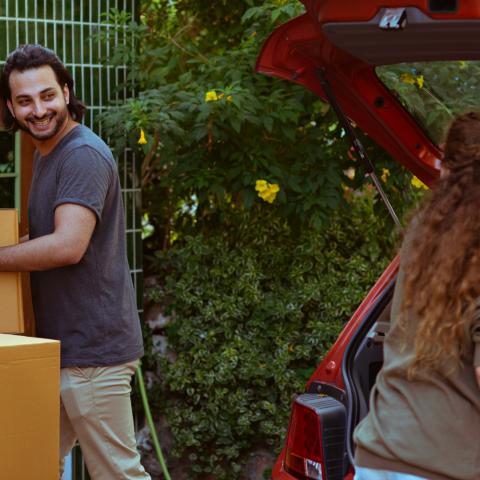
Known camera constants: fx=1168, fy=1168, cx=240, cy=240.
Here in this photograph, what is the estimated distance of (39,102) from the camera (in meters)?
3.73

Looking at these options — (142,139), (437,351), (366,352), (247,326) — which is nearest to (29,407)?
(366,352)

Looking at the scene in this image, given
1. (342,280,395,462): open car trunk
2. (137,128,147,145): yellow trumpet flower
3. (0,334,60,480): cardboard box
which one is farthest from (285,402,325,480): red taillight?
(137,128,147,145): yellow trumpet flower

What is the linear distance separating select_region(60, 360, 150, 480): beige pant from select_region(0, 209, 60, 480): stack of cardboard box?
0.88ft

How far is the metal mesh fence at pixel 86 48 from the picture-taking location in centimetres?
546

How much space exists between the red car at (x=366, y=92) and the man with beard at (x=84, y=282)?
0.58 m

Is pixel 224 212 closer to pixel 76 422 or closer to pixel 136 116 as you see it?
pixel 136 116

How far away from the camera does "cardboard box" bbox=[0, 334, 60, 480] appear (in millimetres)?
3289

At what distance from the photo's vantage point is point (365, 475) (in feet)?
8.46

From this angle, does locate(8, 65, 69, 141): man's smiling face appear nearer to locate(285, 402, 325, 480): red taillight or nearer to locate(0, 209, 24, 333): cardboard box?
locate(0, 209, 24, 333): cardboard box

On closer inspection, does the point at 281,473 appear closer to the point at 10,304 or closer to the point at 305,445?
the point at 305,445

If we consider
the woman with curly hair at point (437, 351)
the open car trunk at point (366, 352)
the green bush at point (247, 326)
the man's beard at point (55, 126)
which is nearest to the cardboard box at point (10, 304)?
the man's beard at point (55, 126)

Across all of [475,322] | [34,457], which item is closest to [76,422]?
[34,457]

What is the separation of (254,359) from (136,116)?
1.28 metres

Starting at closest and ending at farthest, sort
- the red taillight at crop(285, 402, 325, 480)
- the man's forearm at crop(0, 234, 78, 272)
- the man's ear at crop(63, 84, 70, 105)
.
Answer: the red taillight at crop(285, 402, 325, 480) → the man's forearm at crop(0, 234, 78, 272) → the man's ear at crop(63, 84, 70, 105)
